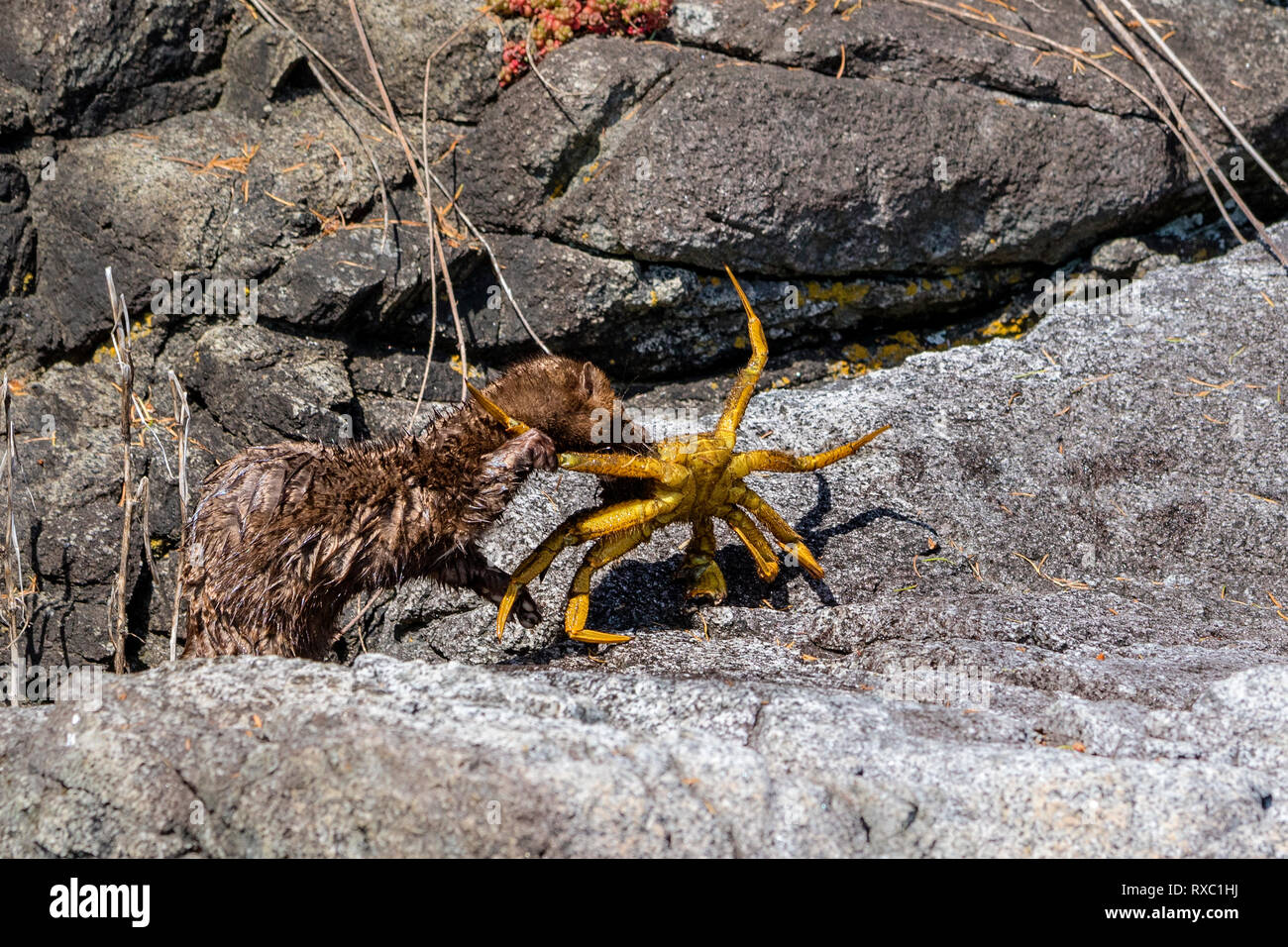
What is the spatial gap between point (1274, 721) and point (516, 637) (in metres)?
2.96

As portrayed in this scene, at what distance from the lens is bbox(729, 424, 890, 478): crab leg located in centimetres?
456

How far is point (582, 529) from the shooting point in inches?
173

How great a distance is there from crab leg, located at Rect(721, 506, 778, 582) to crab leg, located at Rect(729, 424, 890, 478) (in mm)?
178

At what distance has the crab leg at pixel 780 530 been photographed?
4594mm

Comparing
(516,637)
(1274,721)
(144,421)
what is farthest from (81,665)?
(1274,721)

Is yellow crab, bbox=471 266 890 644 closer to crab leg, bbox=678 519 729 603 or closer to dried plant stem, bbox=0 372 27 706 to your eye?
crab leg, bbox=678 519 729 603

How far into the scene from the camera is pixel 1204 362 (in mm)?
5820

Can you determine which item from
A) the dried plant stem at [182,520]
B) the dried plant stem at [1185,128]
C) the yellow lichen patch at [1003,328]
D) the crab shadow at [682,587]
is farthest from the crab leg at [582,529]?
the dried plant stem at [1185,128]

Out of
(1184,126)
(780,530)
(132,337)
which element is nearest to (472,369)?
(132,337)

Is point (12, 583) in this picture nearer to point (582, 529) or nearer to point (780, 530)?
point (582, 529)

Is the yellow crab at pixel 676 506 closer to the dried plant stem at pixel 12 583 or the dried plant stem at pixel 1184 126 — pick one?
the dried plant stem at pixel 12 583

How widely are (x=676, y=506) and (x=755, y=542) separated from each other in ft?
1.30

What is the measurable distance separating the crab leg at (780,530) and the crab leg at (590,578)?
1.41ft
